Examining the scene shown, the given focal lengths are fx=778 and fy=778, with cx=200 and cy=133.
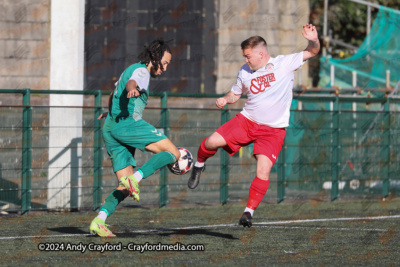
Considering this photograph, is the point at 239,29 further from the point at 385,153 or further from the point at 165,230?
the point at 165,230

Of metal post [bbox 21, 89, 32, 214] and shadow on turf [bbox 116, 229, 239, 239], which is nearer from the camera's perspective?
shadow on turf [bbox 116, 229, 239, 239]

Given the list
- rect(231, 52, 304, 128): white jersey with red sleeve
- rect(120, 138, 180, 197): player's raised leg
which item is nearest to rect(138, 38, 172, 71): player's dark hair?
rect(120, 138, 180, 197): player's raised leg

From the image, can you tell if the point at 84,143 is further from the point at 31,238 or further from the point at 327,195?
the point at 327,195

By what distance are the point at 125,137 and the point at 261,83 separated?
1667mm

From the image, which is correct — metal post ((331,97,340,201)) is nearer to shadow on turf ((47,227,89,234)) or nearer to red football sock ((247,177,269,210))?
red football sock ((247,177,269,210))

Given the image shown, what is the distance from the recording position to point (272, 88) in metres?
8.73

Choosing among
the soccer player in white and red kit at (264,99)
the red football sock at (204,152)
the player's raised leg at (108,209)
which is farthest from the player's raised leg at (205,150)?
the player's raised leg at (108,209)

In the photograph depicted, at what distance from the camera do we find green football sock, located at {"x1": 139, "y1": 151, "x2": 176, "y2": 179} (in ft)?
27.1

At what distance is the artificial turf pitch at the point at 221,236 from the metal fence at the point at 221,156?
1.65 feet

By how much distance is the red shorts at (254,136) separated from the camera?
873 centimetres

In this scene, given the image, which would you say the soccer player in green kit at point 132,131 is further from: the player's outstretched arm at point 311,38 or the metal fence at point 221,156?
the metal fence at point 221,156

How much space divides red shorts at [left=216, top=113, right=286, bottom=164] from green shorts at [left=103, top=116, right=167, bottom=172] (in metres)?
0.92

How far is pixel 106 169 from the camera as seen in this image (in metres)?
12.7

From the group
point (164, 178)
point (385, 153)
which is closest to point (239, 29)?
point (385, 153)
